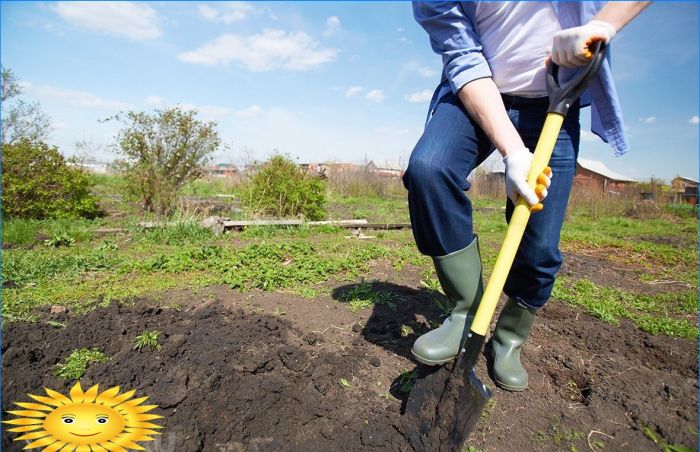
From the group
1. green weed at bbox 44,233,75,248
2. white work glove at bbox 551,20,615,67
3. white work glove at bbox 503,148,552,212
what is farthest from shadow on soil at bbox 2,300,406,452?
green weed at bbox 44,233,75,248

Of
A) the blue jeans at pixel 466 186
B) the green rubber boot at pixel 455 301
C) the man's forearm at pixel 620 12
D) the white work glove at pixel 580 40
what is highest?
the man's forearm at pixel 620 12

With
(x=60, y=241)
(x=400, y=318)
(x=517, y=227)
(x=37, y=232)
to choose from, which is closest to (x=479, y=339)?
(x=517, y=227)

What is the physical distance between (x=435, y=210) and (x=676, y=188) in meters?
28.5

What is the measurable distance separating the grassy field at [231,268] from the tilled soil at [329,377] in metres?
0.52

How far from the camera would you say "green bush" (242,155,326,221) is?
7777mm

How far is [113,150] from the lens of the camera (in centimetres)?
782

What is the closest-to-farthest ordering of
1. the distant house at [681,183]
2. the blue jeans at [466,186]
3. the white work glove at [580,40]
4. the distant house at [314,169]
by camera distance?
the white work glove at [580,40] → the blue jeans at [466,186] → the distant house at [314,169] → the distant house at [681,183]

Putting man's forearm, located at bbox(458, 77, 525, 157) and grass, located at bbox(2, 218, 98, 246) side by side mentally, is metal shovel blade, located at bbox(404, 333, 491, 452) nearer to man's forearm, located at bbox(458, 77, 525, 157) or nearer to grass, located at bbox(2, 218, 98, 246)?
man's forearm, located at bbox(458, 77, 525, 157)

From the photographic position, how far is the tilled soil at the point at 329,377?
157 centimetres

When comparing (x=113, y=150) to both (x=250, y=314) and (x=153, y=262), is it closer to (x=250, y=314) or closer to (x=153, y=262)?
(x=153, y=262)

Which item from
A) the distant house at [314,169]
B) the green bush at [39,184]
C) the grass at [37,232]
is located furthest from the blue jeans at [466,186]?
the green bush at [39,184]

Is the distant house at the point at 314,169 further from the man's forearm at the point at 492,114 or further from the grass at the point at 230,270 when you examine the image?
the man's forearm at the point at 492,114

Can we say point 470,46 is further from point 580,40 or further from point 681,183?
point 681,183

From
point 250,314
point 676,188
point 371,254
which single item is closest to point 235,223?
point 371,254
